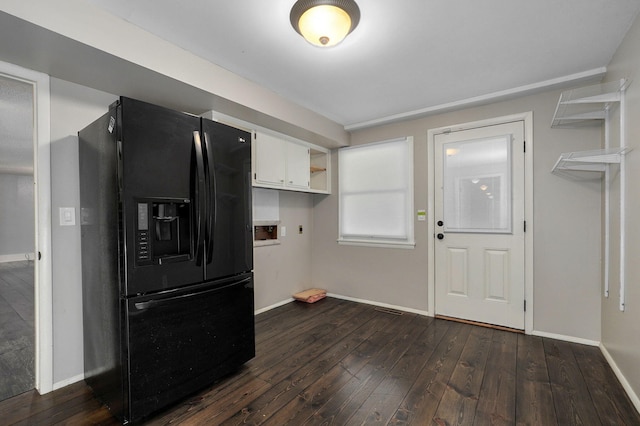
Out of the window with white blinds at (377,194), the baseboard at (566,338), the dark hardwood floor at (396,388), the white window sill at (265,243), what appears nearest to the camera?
the dark hardwood floor at (396,388)

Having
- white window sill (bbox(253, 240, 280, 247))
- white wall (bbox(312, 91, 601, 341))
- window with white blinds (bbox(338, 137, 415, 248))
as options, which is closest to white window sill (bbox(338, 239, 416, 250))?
window with white blinds (bbox(338, 137, 415, 248))

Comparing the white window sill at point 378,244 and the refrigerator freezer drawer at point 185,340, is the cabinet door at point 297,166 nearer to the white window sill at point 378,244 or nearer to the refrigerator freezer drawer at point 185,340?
the white window sill at point 378,244

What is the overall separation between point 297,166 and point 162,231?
2117 mm

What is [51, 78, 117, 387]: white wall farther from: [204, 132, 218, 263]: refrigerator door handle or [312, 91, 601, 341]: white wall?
[312, 91, 601, 341]: white wall

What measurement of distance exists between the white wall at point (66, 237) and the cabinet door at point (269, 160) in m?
1.48

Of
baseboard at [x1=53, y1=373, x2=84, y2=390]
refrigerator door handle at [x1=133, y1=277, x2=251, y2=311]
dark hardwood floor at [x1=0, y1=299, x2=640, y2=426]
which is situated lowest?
dark hardwood floor at [x1=0, y1=299, x2=640, y2=426]

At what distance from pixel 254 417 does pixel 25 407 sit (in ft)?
4.77

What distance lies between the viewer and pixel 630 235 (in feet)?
6.35

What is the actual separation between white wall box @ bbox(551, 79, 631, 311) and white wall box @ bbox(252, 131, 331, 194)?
2.58 metres

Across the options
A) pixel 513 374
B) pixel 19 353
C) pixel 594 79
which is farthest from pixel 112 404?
pixel 594 79

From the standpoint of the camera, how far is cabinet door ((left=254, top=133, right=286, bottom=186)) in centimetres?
313

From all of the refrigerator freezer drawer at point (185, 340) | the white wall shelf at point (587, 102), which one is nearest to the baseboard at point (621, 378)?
the white wall shelf at point (587, 102)

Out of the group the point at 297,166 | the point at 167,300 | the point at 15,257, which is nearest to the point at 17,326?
the point at 15,257

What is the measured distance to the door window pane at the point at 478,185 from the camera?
3.01 m
